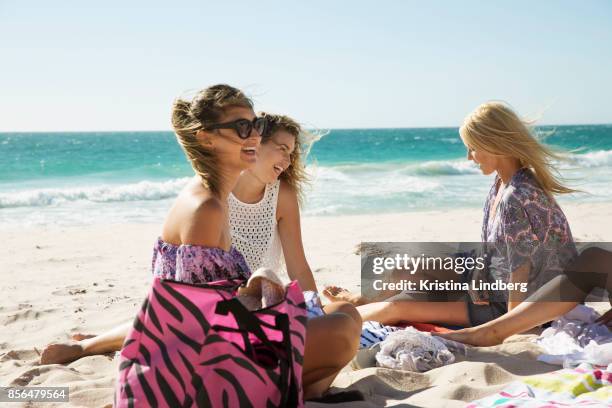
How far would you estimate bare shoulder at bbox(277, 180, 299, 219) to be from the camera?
4.43 meters

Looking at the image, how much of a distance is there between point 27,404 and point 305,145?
249cm

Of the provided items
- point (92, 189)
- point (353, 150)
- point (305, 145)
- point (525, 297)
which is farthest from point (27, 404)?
point (353, 150)

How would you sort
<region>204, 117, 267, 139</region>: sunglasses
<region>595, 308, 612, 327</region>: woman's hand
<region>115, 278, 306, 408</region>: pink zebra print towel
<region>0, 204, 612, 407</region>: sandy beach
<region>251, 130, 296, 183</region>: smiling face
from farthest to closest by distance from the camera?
<region>251, 130, 296, 183</region>: smiling face
<region>595, 308, 612, 327</region>: woman's hand
<region>0, 204, 612, 407</region>: sandy beach
<region>204, 117, 267, 139</region>: sunglasses
<region>115, 278, 306, 408</region>: pink zebra print towel

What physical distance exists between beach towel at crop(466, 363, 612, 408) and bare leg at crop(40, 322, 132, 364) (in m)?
2.13

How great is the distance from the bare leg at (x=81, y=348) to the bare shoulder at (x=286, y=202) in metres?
1.27

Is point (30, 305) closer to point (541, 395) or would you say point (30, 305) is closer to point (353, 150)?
point (541, 395)

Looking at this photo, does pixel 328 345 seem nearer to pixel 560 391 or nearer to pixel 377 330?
pixel 560 391

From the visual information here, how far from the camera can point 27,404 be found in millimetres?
3072

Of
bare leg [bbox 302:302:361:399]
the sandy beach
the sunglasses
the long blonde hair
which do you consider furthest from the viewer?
the long blonde hair

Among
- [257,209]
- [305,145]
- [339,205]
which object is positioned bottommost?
[339,205]

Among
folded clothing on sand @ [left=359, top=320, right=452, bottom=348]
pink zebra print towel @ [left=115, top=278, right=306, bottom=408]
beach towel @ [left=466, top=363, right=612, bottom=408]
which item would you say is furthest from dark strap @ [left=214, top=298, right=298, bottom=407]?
folded clothing on sand @ [left=359, top=320, right=452, bottom=348]

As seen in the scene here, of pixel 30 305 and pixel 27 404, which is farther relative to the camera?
pixel 30 305

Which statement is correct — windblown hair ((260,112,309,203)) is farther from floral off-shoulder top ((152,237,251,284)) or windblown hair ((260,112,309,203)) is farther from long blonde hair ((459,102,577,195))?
floral off-shoulder top ((152,237,251,284))

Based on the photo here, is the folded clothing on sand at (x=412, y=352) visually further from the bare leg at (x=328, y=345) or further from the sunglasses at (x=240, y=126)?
the sunglasses at (x=240, y=126)
